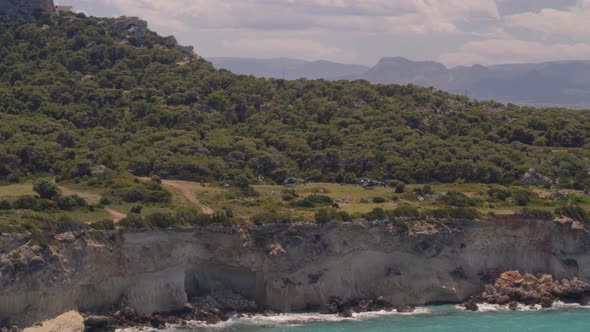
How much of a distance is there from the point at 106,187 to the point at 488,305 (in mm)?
29564

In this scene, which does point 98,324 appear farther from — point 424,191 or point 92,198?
point 424,191

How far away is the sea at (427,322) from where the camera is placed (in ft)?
163

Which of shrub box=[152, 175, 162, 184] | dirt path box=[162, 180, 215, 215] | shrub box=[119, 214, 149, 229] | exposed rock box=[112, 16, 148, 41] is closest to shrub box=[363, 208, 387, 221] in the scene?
dirt path box=[162, 180, 215, 215]

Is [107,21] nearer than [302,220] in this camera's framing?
No

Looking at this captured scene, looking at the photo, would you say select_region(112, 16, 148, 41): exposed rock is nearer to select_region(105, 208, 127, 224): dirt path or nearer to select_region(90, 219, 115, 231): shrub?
select_region(105, 208, 127, 224): dirt path

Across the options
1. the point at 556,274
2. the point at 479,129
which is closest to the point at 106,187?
the point at 556,274

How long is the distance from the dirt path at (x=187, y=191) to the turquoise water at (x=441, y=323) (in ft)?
33.0

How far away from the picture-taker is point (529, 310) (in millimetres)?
54625

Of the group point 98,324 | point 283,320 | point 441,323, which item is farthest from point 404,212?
point 98,324

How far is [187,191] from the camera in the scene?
6397 cm

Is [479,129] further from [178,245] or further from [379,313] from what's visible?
[178,245]

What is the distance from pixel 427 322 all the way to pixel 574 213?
1695 centimetres

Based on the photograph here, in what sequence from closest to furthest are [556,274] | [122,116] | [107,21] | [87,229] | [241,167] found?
[87,229], [556,274], [241,167], [122,116], [107,21]

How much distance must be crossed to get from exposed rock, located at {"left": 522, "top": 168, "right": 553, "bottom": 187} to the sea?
19809 mm
